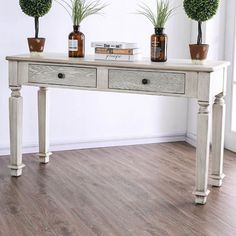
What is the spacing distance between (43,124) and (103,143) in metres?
0.62

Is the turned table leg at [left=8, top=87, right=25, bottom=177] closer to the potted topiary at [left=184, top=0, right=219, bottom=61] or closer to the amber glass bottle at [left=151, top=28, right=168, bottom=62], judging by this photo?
the amber glass bottle at [left=151, top=28, right=168, bottom=62]

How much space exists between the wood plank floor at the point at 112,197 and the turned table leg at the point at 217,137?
74 millimetres

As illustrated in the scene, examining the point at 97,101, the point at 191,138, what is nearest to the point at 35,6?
the point at 97,101

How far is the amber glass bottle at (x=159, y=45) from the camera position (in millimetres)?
2725

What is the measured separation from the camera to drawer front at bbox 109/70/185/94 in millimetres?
2547

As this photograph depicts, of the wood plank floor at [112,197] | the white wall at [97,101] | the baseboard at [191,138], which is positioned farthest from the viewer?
the baseboard at [191,138]

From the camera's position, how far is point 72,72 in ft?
9.24

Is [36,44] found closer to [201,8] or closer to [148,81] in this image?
[148,81]

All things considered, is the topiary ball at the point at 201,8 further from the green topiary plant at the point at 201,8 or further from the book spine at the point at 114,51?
the book spine at the point at 114,51

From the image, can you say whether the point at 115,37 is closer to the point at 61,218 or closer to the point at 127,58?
the point at 127,58

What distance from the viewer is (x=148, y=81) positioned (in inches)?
103

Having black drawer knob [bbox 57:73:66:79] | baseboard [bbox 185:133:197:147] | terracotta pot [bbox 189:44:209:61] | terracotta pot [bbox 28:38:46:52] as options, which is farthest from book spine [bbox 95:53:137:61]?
baseboard [bbox 185:133:197:147]

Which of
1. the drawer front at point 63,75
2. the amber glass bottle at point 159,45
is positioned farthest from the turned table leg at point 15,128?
the amber glass bottle at point 159,45

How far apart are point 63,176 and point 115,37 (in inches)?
46.7
